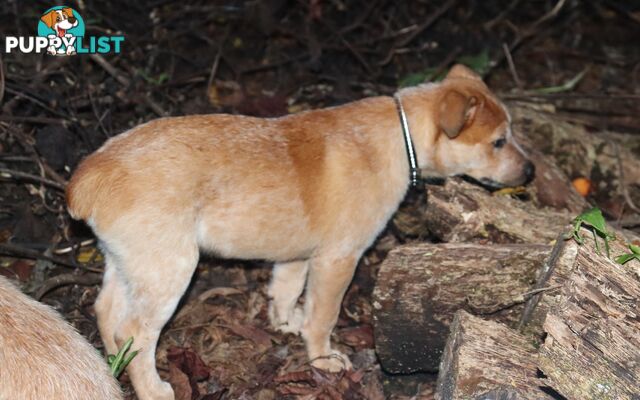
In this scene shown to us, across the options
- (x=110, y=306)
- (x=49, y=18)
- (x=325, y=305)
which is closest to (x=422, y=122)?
(x=325, y=305)

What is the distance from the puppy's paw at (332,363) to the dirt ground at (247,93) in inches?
3.2

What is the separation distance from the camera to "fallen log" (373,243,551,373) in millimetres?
5172

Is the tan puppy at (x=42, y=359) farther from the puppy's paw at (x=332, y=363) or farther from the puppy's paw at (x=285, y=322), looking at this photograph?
the puppy's paw at (x=285, y=322)

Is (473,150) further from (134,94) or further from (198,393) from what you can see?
(134,94)

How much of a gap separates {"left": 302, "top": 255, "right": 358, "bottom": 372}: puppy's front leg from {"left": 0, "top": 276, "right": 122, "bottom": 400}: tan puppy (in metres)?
2.14

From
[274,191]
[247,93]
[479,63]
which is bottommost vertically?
[247,93]

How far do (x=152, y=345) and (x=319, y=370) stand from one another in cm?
127

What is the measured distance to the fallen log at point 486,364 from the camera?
14.1 ft

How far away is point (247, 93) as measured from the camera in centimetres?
869

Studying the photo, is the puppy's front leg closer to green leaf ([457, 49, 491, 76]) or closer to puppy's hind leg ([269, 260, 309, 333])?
puppy's hind leg ([269, 260, 309, 333])

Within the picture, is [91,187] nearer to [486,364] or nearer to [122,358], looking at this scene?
[122,358]

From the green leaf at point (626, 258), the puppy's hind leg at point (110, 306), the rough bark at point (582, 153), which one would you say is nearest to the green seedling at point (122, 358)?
the puppy's hind leg at point (110, 306)

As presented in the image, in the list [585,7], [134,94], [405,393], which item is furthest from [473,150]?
[585,7]

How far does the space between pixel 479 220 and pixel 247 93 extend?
3.73 metres
